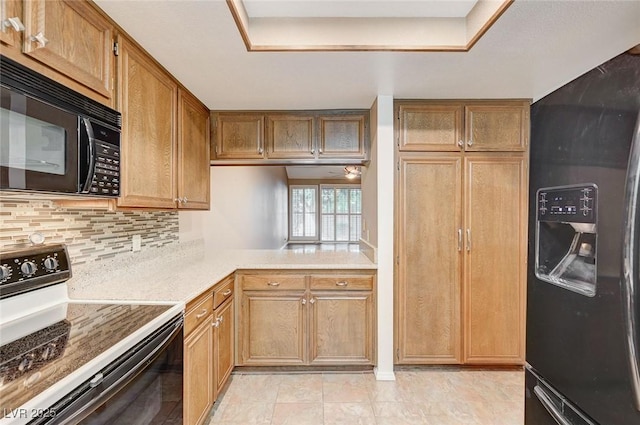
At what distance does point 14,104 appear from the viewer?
98 cm

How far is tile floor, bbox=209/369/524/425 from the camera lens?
2041mm

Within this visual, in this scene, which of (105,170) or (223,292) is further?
(223,292)

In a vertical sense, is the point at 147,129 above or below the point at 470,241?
above

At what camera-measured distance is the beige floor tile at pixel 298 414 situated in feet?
6.59

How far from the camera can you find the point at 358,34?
1.75 metres

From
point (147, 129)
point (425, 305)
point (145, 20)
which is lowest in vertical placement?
point (425, 305)

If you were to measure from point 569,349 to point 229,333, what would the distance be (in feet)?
6.69

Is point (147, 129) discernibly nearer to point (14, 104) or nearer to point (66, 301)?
point (14, 104)

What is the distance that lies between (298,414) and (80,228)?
1680 mm

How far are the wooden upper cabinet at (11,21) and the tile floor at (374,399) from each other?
6.90ft

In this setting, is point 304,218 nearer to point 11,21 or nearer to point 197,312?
point 197,312

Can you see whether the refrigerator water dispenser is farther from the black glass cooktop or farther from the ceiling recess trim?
the black glass cooktop

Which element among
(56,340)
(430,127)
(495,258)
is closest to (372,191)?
(430,127)

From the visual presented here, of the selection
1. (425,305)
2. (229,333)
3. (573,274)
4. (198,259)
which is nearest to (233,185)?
(198,259)
